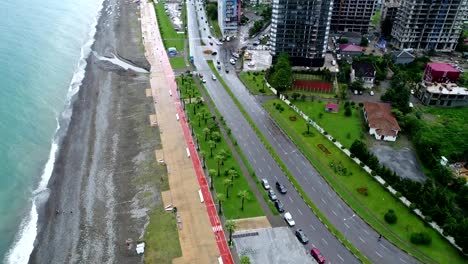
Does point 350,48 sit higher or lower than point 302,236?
higher

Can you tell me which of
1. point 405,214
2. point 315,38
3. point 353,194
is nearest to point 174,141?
point 353,194

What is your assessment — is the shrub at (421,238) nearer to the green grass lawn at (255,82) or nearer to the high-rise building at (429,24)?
the green grass lawn at (255,82)

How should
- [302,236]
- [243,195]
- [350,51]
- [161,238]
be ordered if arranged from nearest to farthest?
1. [302,236]
2. [161,238]
3. [243,195]
4. [350,51]

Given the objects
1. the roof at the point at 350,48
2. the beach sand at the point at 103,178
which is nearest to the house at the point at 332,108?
the roof at the point at 350,48

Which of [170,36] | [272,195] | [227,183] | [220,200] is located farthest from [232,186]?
[170,36]

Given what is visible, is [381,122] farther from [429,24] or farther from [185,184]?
[429,24]

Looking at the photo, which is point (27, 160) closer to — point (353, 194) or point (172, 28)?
point (353, 194)
